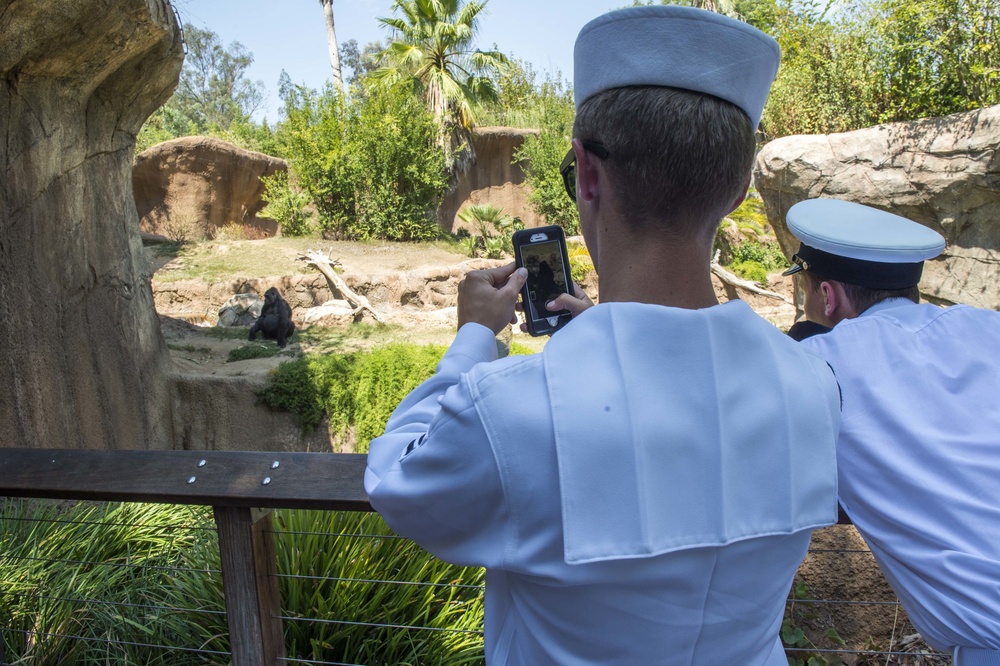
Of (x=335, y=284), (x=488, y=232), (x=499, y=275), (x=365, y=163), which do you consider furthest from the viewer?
(x=488, y=232)

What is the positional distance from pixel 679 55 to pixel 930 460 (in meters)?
0.97

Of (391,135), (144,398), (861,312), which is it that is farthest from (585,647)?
(391,135)

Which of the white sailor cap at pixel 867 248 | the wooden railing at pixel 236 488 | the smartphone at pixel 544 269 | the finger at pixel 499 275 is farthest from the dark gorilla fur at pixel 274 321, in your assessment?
the finger at pixel 499 275

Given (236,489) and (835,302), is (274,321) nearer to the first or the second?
(236,489)

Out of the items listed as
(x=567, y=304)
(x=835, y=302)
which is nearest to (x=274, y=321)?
(x=835, y=302)

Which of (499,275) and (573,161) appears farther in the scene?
(499,275)

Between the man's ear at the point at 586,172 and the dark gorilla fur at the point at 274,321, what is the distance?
11.8 metres

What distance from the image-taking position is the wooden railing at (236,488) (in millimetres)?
1763

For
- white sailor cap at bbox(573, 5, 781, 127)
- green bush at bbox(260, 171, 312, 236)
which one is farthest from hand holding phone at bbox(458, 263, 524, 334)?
green bush at bbox(260, 171, 312, 236)

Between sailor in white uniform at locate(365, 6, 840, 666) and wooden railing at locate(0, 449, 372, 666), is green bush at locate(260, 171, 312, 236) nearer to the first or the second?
wooden railing at locate(0, 449, 372, 666)

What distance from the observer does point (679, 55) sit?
1.06 m

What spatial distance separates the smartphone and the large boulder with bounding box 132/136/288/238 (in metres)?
20.8

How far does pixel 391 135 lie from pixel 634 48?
71.2 feet

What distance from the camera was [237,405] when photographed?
1020cm
